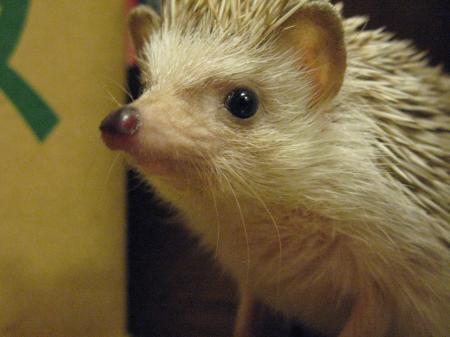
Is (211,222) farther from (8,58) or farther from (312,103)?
(8,58)

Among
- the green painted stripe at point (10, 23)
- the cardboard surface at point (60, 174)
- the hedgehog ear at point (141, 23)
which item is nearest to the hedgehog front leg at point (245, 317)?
the cardboard surface at point (60, 174)

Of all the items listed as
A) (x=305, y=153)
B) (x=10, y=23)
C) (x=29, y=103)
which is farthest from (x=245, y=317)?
(x=10, y=23)

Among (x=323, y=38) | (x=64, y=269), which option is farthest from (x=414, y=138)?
(x=64, y=269)

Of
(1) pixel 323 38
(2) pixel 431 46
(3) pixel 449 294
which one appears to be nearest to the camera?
(1) pixel 323 38

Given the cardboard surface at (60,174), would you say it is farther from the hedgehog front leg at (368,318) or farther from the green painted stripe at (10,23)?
the hedgehog front leg at (368,318)

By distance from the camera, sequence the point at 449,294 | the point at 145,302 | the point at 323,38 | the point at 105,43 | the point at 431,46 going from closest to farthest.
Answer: the point at 323,38 → the point at 449,294 → the point at 105,43 → the point at 145,302 → the point at 431,46

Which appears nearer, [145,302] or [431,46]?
[145,302]

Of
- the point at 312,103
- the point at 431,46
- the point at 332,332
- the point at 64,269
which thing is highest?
the point at 431,46
